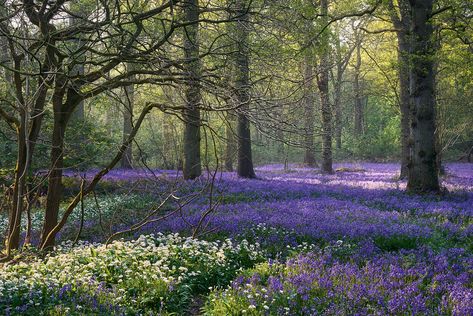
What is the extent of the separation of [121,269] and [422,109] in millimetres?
10537

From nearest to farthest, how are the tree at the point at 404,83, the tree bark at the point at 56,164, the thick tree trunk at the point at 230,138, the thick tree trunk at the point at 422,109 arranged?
1. the thick tree trunk at the point at 230,138
2. the tree bark at the point at 56,164
3. the thick tree trunk at the point at 422,109
4. the tree at the point at 404,83

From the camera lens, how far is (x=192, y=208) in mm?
11961

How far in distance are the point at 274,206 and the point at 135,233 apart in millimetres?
3679

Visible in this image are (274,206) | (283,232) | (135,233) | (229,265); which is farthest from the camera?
(274,206)

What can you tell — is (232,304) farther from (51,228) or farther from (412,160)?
(412,160)

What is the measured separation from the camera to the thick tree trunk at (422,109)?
44.8ft

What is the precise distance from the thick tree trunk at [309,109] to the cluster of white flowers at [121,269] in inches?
80.7

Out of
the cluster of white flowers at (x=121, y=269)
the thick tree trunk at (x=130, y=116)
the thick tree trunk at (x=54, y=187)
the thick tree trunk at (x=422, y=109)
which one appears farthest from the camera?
the thick tree trunk at (x=422, y=109)

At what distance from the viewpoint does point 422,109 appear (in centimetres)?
1367

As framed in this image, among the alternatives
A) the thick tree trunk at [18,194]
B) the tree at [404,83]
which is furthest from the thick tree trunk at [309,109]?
the thick tree trunk at [18,194]

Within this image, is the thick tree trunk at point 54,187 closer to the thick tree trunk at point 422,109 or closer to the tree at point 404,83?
the thick tree trunk at point 422,109

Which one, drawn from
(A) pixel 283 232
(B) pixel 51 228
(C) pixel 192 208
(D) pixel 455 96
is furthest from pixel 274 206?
(D) pixel 455 96

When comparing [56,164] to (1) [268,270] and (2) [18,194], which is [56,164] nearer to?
(2) [18,194]

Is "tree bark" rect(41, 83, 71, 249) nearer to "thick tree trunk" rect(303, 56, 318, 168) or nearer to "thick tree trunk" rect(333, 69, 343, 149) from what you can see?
"thick tree trunk" rect(303, 56, 318, 168)
